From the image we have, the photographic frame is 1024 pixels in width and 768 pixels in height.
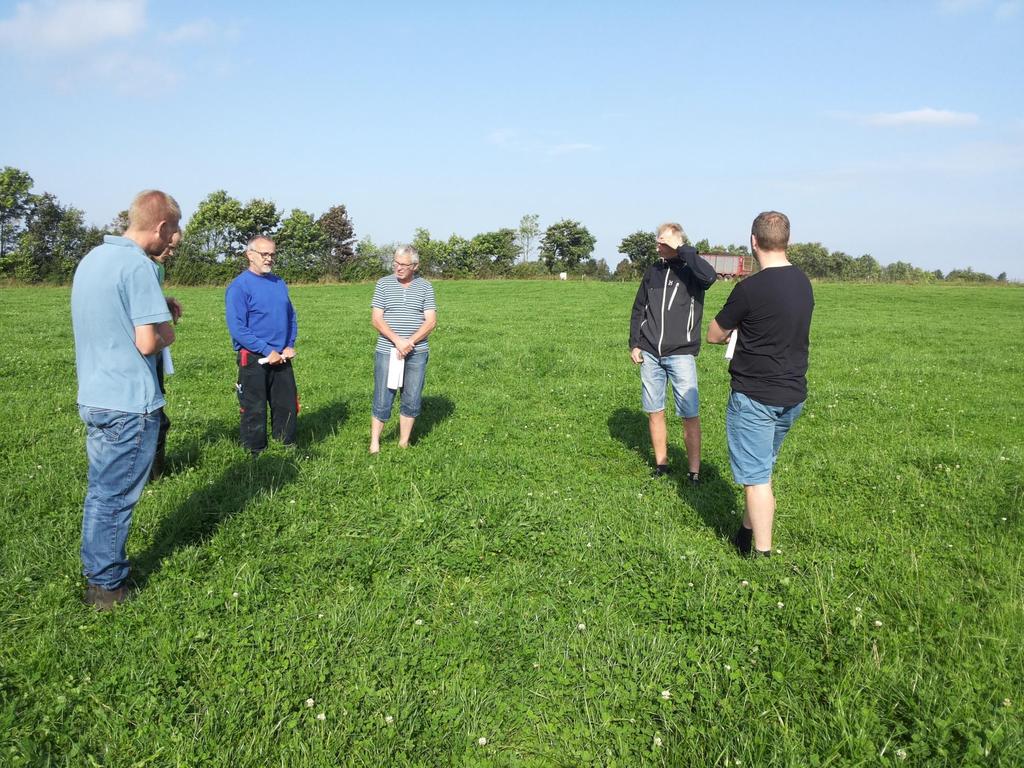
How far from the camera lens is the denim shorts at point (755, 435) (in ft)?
14.6

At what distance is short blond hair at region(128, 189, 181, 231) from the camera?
383 centimetres

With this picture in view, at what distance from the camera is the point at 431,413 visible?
9164 millimetres

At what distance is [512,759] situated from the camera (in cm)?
301

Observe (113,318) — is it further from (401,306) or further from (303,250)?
(303,250)

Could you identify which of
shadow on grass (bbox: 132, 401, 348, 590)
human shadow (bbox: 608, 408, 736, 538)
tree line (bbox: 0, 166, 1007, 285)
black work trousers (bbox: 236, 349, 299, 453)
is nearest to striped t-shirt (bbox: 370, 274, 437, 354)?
black work trousers (bbox: 236, 349, 299, 453)

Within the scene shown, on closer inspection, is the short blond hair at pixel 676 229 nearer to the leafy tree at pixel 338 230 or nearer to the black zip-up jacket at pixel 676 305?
the black zip-up jacket at pixel 676 305

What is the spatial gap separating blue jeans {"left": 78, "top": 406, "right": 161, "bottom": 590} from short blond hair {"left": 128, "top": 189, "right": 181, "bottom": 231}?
112cm

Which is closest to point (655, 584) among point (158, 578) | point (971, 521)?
point (971, 521)

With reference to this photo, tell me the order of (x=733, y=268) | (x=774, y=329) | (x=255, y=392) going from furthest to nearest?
(x=733, y=268) → (x=255, y=392) → (x=774, y=329)

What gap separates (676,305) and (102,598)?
521cm

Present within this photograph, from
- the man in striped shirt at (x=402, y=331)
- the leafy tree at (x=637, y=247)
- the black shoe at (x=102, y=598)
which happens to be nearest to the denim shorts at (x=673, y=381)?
the man in striped shirt at (x=402, y=331)

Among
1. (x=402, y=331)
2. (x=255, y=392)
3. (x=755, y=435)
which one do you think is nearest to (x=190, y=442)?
(x=255, y=392)

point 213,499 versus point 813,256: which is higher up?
point 813,256

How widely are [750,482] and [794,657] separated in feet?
4.03
